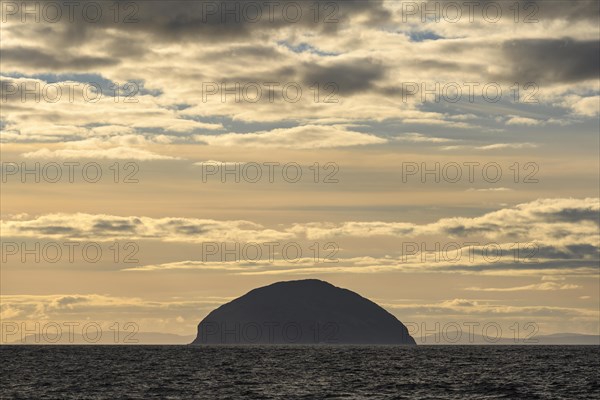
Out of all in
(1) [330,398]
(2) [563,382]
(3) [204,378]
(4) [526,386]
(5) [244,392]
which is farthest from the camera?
(3) [204,378]

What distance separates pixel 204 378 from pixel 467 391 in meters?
43.3

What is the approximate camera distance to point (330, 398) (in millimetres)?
97688

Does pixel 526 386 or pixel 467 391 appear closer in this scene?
pixel 467 391

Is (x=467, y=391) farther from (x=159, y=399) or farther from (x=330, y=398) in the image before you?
(x=159, y=399)

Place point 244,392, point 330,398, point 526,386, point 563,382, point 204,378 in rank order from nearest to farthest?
point 330,398 → point 244,392 → point 526,386 → point 563,382 → point 204,378

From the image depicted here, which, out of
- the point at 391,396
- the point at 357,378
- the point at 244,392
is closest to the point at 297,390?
the point at 244,392

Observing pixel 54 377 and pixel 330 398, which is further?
pixel 54 377

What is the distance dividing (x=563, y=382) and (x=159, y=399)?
2301 inches

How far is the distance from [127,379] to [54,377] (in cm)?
1253

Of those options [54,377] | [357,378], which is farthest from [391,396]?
[54,377]

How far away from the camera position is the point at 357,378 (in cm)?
13338

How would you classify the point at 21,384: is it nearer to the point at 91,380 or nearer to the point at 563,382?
the point at 91,380

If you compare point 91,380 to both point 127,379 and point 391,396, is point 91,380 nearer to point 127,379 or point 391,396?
point 127,379

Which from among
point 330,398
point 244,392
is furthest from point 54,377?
point 330,398
